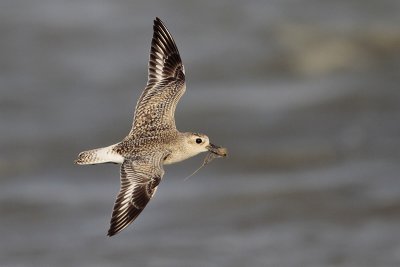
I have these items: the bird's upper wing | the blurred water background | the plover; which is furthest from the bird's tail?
the blurred water background

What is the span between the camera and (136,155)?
7.90 metres

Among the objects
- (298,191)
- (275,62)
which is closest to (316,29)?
(275,62)

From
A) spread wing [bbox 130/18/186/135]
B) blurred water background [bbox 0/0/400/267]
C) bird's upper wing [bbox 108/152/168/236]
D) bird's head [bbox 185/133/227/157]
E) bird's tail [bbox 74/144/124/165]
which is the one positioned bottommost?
bird's upper wing [bbox 108/152/168/236]

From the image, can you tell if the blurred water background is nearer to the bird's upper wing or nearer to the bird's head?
the bird's head

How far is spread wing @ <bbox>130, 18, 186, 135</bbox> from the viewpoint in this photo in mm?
8547

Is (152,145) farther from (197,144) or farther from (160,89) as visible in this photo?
(160,89)

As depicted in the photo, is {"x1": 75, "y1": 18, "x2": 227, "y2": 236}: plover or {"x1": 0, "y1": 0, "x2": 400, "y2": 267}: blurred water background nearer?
{"x1": 75, "y1": 18, "x2": 227, "y2": 236}: plover

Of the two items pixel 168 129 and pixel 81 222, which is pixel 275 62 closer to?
pixel 81 222

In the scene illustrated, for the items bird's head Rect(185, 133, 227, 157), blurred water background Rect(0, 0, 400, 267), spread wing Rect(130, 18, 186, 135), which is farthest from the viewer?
blurred water background Rect(0, 0, 400, 267)

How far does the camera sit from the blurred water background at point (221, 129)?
13.1 metres

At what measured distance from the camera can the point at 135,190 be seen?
24.8ft

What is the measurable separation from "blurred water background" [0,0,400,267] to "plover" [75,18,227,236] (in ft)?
12.7

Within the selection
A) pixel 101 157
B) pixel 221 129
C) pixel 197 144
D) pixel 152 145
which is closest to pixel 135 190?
pixel 101 157

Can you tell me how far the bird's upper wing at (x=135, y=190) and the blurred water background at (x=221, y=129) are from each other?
486 centimetres
